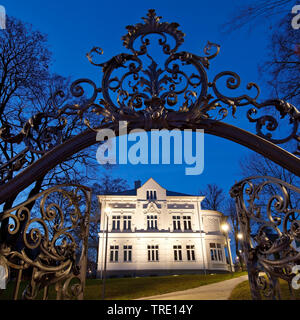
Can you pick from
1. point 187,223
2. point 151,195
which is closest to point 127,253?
point 151,195

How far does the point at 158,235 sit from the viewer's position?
23109 millimetres

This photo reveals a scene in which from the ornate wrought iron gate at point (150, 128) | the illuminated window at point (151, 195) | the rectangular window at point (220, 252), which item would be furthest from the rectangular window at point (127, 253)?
the ornate wrought iron gate at point (150, 128)

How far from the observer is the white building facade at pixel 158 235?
21953 mm

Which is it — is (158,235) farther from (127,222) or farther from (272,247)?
(272,247)

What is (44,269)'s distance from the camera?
1.92 metres

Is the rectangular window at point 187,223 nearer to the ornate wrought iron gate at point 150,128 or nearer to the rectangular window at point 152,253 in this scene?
the rectangular window at point 152,253

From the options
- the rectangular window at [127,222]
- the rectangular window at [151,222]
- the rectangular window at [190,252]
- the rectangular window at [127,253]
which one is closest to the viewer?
the rectangular window at [127,253]

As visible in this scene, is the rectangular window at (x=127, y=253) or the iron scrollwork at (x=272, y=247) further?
the rectangular window at (x=127, y=253)

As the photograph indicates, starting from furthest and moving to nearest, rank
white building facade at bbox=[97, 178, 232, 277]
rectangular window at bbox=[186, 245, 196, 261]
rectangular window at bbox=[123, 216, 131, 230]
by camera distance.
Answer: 1. rectangular window at bbox=[123, 216, 131, 230]
2. rectangular window at bbox=[186, 245, 196, 261]
3. white building facade at bbox=[97, 178, 232, 277]

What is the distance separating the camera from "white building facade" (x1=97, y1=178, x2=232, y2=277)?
72.0ft

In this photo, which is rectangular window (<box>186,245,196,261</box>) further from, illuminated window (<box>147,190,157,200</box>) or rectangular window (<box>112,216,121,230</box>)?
rectangular window (<box>112,216,121,230</box>)

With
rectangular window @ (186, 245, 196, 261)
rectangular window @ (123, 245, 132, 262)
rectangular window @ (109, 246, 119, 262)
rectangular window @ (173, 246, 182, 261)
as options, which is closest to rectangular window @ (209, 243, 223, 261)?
rectangular window @ (186, 245, 196, 261)

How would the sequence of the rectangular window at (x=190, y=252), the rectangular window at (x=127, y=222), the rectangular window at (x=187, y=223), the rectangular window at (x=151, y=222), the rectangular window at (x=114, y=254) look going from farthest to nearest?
the rectangular window at (x=187, y=223), the rectangular window at (x=151, y=222), the rectangular window at (x=127, y=222), the rectangular window at (x=190, y=252), the rectangular window at (x=114, y=254)

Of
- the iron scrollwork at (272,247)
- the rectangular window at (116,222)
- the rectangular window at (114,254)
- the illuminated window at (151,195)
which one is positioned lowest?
the iron scrollwork at (272,247)
